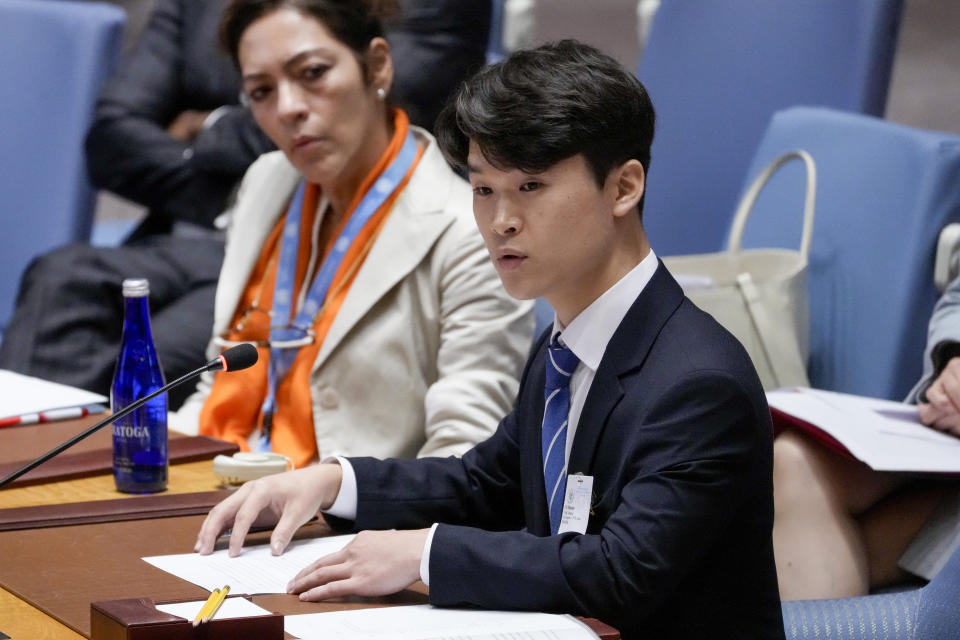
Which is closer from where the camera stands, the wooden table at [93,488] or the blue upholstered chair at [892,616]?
the blue upholstered chair at [892,616]

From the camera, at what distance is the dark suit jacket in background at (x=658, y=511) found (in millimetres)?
1312

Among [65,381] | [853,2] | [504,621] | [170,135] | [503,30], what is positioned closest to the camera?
[504,621]

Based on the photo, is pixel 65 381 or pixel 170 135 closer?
pixel 65 381

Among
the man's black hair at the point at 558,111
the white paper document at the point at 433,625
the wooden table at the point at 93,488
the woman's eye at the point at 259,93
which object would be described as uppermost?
the man's black hair at the point at 558,111

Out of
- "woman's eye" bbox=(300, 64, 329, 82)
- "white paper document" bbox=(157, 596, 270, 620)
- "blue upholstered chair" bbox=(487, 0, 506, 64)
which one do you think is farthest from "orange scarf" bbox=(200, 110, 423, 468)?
"blue upholstered chair" bbox=(487, 0, 506, 64)

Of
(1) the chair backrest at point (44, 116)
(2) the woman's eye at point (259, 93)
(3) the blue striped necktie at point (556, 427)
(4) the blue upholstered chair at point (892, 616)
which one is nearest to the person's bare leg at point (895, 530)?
(4) the blue upholstered chair at point (892, 616)

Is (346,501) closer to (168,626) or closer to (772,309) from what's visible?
(168,626)

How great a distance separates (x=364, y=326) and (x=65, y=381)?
1.02 m

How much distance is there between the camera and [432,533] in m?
1.37

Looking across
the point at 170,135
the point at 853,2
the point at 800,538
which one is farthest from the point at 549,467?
the point at 170,135

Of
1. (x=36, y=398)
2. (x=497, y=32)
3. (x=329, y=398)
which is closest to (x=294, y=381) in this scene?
(x=329, y=398)

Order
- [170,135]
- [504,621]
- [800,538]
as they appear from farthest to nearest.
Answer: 1. [170,135]
2. [800,538]
3. [504,621]

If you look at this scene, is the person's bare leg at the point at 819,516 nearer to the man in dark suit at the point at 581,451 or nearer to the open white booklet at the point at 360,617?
the man in dark suit at the point at 581,451

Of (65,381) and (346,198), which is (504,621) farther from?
(65,381)
